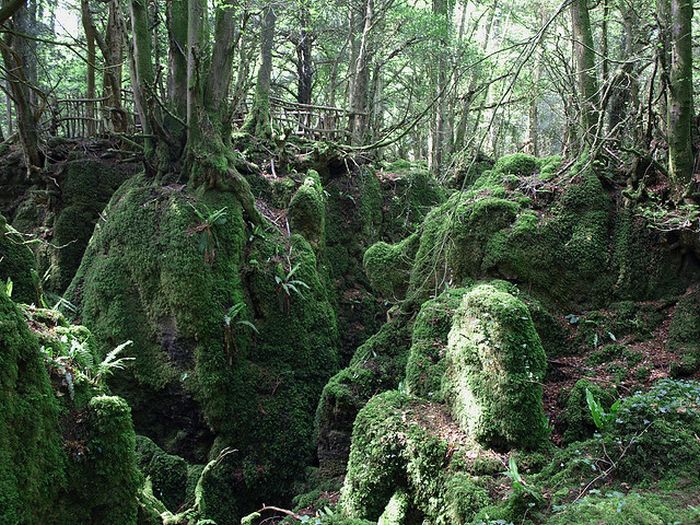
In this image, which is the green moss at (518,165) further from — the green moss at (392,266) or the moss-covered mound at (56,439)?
the moss-covered mound at (56,439)

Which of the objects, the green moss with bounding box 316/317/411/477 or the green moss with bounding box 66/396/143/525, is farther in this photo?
the green moss with bounding box 316/317/411/477

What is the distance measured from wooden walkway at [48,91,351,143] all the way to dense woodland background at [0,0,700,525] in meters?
0.17

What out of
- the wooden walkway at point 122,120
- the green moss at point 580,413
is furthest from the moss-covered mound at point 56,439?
the wooden walkway at point 122,120

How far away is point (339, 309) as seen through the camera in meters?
10.9

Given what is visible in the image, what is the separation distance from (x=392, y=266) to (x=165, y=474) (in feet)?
14.4

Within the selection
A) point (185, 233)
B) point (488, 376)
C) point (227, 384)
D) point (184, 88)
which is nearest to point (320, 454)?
point (227, 384)

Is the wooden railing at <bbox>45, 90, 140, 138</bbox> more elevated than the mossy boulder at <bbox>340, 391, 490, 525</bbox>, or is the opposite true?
the wooden railing at <bbox>45, 90, 140, 138</bbox>

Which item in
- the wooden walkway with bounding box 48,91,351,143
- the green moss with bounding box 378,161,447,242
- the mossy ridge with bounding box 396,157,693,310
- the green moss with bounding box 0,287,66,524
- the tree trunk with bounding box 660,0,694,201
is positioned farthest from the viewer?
the green moss with bounding box 378,161,447,242

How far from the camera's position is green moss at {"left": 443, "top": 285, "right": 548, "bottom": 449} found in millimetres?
4641

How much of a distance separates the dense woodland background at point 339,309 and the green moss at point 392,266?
4 cm

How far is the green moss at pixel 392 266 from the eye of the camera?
330 inches

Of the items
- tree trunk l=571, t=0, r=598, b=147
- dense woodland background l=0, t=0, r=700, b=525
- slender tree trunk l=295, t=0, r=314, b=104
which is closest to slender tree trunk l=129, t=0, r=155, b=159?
dense woodland background l=0, t=0, r=700, b=525

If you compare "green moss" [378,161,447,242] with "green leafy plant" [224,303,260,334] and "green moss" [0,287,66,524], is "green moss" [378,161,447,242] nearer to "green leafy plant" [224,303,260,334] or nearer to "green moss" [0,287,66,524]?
"green leafy plant" [224,303,260,334]

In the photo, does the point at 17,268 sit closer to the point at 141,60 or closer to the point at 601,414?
the point at 141,60
